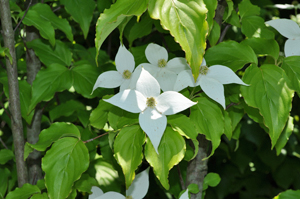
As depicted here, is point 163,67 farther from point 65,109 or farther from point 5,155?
point 5,155

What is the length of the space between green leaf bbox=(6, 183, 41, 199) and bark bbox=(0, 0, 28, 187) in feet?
0.25

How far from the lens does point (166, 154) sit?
0.52 meters

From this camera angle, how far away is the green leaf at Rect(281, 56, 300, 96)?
0.56 metres

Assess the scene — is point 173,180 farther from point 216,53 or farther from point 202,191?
point 216,53

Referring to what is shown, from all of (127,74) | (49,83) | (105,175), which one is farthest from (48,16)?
(105,175)

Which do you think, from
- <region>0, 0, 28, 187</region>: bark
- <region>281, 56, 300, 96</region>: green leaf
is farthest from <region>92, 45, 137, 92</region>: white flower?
<region>281, 56, 300, 96</region>: green leaf

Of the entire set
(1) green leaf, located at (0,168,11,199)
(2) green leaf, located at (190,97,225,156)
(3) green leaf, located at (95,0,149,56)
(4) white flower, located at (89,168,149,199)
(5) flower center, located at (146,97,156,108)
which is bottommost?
(1) green leaf, located at (0,168,11,199)

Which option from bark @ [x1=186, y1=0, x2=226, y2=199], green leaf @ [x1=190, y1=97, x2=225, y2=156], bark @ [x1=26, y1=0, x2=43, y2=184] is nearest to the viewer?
green leaf @ [x1=190, y1=97, x2=225, y2=156]

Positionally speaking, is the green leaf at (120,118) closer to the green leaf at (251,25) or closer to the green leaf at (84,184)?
the green leaf at (84,184)

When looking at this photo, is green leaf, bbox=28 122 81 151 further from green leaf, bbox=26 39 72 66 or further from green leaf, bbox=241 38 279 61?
green leaf, bbox=241 38 279 61

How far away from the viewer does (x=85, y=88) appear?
0.71 metres

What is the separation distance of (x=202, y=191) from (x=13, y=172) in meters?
0.57

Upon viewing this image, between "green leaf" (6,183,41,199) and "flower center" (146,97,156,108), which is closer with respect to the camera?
"flower center" (146,97,156,108)

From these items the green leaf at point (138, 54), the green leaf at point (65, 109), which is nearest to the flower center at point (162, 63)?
the green leaf at point (138, 54)
